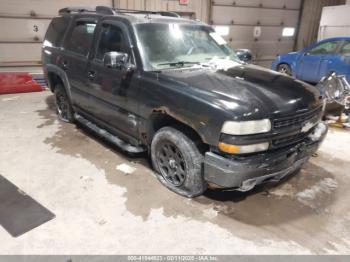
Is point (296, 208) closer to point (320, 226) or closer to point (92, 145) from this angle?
point (320, 226)

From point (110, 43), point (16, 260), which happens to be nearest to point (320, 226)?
point (16, 260)

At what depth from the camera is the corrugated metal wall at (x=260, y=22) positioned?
10.4 m

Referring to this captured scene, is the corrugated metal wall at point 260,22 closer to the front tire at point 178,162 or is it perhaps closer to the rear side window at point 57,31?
the rear side window at point 57,31

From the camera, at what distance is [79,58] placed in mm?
4074

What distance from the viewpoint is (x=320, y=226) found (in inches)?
105

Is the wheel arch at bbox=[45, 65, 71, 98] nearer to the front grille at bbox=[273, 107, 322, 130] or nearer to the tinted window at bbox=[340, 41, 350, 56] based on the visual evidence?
the front grille at bbox=[273, 107, 322, 130]

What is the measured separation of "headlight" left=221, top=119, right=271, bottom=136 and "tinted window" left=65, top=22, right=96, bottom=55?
2.45 m

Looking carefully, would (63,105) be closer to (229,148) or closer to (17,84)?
(17,84)

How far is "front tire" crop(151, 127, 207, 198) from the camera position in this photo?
9.16ft

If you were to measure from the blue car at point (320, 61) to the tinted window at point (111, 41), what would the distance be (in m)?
5.39

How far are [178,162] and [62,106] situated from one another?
3.04 m

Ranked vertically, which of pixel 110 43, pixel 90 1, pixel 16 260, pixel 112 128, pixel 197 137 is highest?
pixel 90 1

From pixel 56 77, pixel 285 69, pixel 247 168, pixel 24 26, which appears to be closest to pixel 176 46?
pixel 247 168

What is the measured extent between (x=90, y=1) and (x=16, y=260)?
7.59m
